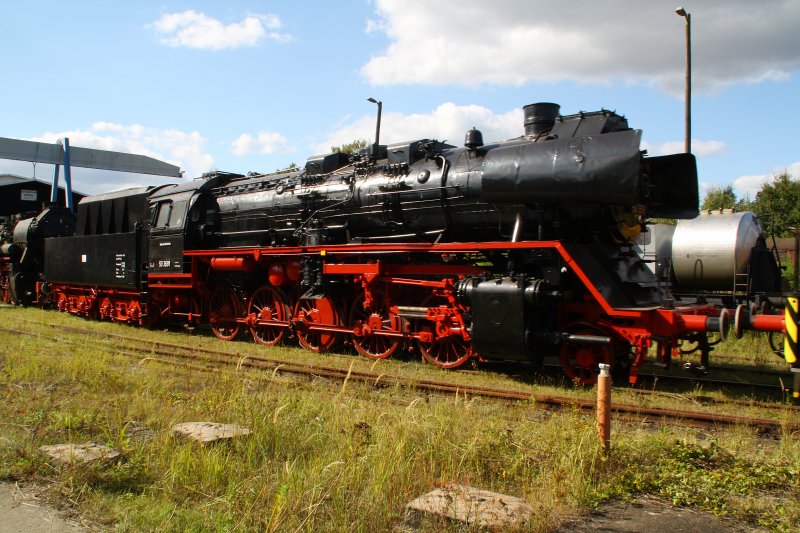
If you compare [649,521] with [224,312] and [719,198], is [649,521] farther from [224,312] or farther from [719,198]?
[719,198]

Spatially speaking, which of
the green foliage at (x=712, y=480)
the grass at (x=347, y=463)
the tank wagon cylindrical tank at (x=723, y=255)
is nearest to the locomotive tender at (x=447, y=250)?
the grass at (x=347, y=463)

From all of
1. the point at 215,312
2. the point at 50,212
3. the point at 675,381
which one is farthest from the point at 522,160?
the point at 50,212

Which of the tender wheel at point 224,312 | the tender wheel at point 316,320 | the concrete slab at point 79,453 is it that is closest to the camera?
the concrete slab at point 79,453

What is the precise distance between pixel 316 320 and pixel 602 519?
8.38 m

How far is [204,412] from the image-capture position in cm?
628

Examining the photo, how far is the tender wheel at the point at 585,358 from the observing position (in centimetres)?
867

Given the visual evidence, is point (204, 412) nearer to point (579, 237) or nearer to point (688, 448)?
point (688, 448)

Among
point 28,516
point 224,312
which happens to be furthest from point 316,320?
point 28,516

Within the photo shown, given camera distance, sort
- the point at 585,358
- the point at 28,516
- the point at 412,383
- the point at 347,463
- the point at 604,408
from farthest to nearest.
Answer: the point at 585,358 → the point at 412,383 → the point at 604,408 → the point at 347,463 → the point at 28,516

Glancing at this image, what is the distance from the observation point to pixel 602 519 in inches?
162

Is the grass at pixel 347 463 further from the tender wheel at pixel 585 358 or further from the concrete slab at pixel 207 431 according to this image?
the tender wheel at pixel 585 358

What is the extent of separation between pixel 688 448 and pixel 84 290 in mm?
18054

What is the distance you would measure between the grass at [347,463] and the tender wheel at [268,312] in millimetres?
5806

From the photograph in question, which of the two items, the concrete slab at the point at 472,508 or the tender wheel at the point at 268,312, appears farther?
the tender wheel at the point at 268,312
